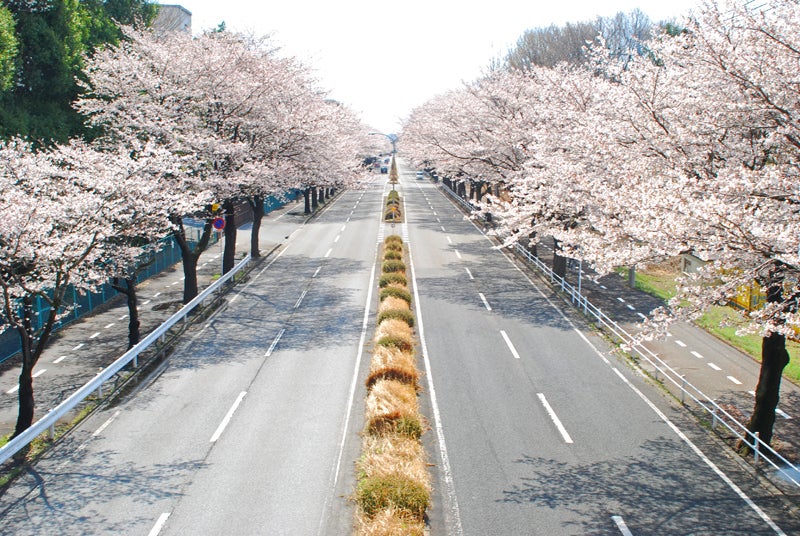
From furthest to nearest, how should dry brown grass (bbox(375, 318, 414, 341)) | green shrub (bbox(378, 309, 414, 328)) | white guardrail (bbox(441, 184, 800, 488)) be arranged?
green shrub (bbox(378, 309, 414, 328)), dry brown grass (bbox(375, 318, 414, 341)), white guardrail (bbox(441, 184, 800, 488))

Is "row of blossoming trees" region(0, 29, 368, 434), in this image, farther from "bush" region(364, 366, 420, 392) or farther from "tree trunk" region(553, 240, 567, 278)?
"tree trunk" region(553, 240, 567, 278)

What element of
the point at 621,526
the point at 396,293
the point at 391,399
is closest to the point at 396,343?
the point at 391,399

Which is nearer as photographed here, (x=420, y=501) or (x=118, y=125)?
(x=420, y=501)

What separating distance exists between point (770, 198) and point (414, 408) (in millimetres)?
9331

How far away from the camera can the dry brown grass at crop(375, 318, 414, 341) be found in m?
21.5

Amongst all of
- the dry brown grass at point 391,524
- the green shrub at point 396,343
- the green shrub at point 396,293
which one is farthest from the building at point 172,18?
the dry brown grass at point 391,524

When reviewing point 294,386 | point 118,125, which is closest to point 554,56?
point 118,125

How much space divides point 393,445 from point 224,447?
13.1ft

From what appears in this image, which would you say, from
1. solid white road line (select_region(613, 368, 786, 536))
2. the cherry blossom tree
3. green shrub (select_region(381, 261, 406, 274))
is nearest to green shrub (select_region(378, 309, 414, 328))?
solid white road line (select_region(613, 368, 786, 536))

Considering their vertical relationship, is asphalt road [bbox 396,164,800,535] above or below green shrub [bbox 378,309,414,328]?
below

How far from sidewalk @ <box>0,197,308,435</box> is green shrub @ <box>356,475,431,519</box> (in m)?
10.9

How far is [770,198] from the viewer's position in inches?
472

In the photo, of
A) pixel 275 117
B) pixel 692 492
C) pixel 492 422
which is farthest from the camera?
pixel 275 117

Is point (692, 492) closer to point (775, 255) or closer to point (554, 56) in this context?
point (775, 255)
